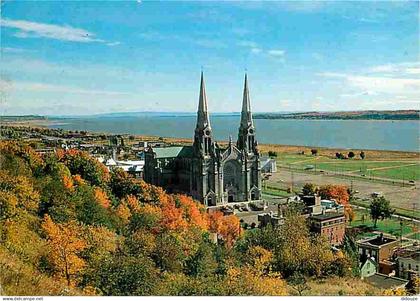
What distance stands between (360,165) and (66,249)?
1591cm

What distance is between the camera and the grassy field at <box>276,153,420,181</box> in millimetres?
15761

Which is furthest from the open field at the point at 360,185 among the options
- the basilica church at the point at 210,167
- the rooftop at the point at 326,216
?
the rooftop at the point at 326,216

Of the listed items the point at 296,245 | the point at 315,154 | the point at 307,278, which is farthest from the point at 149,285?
the point at 315,154

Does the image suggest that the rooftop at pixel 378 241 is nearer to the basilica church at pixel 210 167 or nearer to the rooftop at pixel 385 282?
the rooftop at pixel 385 282

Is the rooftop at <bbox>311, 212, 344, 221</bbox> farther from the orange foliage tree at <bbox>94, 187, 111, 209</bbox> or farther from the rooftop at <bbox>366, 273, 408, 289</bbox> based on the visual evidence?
the orange foliage tree at <bbox>94, 187, 111, 209</bbox>

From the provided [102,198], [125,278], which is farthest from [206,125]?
[125,278]

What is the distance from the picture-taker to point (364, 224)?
30.9 ft

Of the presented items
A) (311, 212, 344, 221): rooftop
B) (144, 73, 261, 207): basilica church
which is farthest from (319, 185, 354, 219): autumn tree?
(311, 212, 344, 221): rooftop

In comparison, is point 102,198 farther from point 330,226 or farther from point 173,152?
point 173,152

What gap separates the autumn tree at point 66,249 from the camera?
3969 millimetres

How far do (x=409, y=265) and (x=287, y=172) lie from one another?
11.3m

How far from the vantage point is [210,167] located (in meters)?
11.1

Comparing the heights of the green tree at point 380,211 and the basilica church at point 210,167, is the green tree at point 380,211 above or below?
below

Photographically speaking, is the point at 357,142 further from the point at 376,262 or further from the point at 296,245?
the point at 296,245
